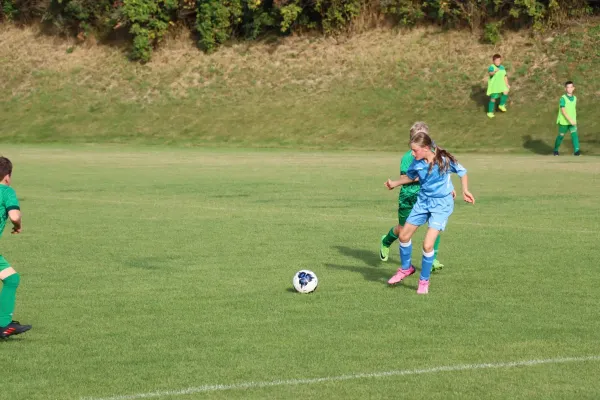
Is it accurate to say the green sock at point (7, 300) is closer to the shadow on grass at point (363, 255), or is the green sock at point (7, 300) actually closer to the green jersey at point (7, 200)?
the green jersey at point (7, 200)

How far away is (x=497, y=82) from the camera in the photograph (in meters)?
35.4

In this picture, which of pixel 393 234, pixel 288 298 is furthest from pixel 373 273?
pixel 288 298

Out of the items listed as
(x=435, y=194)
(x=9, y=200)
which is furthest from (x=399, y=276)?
(x=9, y=200)

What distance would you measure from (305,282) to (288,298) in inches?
10.1

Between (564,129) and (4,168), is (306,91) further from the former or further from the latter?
(4,168)

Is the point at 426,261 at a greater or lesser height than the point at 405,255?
greater

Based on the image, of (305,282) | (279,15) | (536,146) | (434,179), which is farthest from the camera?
(279,15)

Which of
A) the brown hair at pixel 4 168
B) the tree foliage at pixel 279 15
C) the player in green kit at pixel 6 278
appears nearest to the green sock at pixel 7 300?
the player in green kit at pixel 6 278

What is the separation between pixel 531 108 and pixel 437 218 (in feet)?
86.8

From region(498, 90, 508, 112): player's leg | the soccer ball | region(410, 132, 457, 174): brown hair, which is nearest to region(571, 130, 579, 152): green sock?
region(498, 90, 508, 112): player's leg

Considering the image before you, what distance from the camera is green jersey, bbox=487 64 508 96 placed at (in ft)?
116

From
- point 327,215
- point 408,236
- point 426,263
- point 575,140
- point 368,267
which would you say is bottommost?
point 575,140

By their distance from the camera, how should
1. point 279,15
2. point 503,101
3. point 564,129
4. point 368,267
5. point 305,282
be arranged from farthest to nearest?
point 279,15
point 503,101
point 564,129
point 368,267
point 305,282

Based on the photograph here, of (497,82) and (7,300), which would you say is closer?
(7,300)
